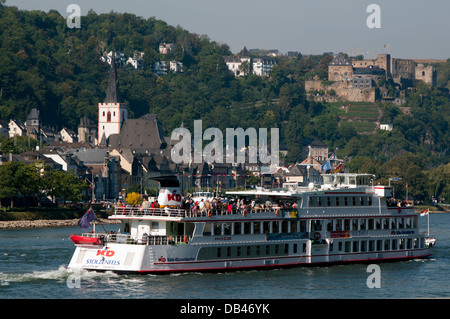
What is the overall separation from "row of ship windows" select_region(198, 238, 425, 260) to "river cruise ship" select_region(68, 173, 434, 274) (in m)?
0.05

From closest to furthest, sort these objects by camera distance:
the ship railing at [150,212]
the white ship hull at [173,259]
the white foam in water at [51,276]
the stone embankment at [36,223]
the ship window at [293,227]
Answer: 1. the white ship hull at [173,259]
2. the white foam in water at [51,276]
3. the ship railing at [150,212]
4. the ship window at [293,227]
5. the stone embankment at [36,223]

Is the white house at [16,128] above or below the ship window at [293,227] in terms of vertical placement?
above

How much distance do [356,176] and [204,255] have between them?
43.1ft

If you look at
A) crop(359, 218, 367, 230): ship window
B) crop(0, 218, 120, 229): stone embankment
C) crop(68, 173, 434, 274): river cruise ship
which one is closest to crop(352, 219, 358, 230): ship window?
crop(68, 173, 434, 274): river cruise ship

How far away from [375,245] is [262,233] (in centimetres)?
885

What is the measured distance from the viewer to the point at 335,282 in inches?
1892

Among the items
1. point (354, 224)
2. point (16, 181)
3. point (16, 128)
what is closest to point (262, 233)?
point (354, 224)

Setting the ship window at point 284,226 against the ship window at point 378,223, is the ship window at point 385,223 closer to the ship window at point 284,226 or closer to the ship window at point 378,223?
the ship window at point 378,223

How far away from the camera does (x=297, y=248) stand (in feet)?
171

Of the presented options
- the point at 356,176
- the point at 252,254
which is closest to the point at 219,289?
the point at 252,254

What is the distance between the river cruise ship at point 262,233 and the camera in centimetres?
4703

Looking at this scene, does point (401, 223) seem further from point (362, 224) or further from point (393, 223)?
point (362, 224)

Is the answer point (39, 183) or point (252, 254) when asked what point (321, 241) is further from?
point (39, 183)

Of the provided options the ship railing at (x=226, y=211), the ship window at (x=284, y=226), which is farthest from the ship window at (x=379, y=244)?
the ship railing at (x=226, y=211)
